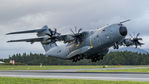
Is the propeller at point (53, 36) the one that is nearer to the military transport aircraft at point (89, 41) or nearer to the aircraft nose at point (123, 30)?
the military transport aircraft at point (89, 41)

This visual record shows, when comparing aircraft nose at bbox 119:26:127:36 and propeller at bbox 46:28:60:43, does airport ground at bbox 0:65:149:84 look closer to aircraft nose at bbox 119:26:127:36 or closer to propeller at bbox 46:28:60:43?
aircraft nose at bbox 119:26:127:36

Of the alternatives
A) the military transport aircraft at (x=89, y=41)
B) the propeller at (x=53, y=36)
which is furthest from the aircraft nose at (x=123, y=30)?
the propeller at (x=53, y=36)

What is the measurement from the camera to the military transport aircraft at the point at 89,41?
39938 mm

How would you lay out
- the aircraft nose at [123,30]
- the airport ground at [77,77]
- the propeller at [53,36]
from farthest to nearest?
the propeller at [53,36] → the aircraft nose at [123,30] → the airport ground at [77,77]

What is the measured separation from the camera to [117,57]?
14450 centimetres

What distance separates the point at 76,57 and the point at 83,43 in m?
3.43

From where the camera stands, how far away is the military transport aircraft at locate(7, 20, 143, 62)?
3994 centimetres

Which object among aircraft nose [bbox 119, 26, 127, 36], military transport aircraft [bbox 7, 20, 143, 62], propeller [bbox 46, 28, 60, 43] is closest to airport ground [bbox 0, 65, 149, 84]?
military transport aircraft [bbox 7, 20, 143, 62]

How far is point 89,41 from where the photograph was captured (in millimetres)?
43188

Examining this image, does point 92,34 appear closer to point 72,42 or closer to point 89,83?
point 72,42

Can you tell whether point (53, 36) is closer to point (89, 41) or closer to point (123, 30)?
point (89, 41)

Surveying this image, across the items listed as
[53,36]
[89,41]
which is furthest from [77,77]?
[53,36]

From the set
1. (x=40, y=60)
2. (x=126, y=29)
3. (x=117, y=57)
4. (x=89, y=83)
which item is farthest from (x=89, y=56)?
(x=117, y=57)

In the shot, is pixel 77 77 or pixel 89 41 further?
pixel 89 41
